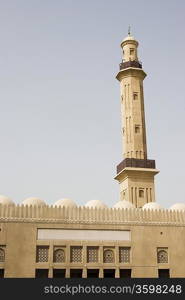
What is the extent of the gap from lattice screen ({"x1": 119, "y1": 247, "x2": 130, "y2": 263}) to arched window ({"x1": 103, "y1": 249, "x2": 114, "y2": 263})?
0.53 m

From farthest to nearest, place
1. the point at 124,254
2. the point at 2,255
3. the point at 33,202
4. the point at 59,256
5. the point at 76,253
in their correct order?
the point at 33,202
the point at 124,254
the point at 76,253
the point at 59,256
the point at 2,255

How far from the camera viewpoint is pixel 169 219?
1019 inches

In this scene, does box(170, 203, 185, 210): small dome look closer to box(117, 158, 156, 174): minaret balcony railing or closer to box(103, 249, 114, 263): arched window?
box(103, 249, 114, 263): arched window

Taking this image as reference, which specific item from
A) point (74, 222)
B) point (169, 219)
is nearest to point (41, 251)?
point (74, 222)

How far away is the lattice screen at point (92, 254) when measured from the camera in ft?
80.2

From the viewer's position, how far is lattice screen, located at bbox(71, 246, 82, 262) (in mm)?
24266

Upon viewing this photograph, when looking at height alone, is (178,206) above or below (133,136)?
below

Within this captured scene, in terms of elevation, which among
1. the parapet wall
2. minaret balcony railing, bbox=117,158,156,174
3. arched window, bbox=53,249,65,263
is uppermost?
minaret balcony railing, bbox=117,158,156,174

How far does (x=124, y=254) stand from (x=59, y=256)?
397 centimetres

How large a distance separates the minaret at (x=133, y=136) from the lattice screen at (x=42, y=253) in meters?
11.4

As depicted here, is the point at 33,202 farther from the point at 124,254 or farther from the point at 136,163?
the point at 136,163

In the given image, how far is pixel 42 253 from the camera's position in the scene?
78.8 ft

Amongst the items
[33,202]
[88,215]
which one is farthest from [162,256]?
[33,202]

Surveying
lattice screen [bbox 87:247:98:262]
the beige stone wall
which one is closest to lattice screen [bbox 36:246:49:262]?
the beige stone wall
